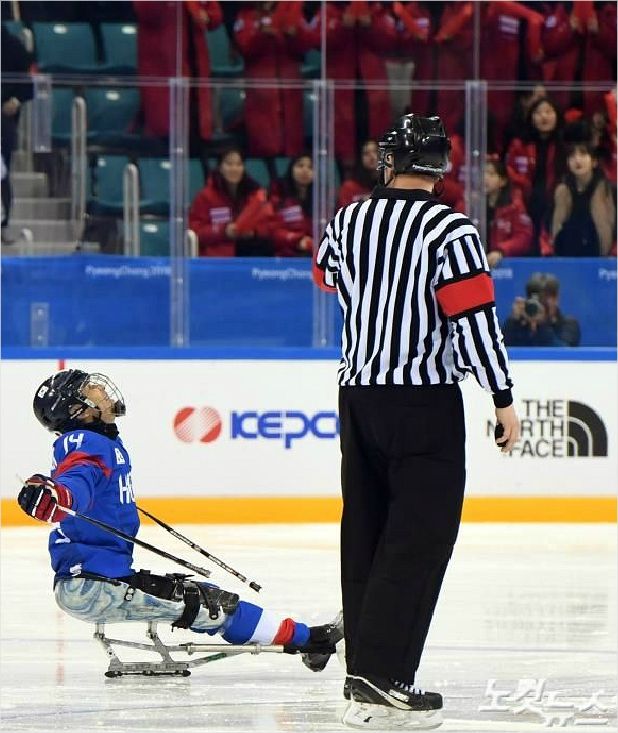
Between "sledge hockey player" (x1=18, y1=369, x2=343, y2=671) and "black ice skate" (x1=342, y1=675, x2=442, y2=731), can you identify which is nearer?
"black ice skate" (x1=342, y1=675, x2=442, y2=731)

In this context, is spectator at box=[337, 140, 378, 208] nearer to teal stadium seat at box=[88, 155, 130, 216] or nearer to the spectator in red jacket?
the spectator in red jacket

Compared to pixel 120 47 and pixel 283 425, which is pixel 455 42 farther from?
pixel 283 425

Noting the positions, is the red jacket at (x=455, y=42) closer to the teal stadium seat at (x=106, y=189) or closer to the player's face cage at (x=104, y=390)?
the teal stadium seat at (x=106, y=189)

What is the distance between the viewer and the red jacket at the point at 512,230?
892cm

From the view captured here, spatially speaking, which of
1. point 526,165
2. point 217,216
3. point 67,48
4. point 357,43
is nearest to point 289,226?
point 217,216

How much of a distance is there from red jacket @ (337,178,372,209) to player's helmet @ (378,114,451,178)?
4.82 metres

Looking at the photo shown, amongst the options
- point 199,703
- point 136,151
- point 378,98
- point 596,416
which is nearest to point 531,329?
point 596,416

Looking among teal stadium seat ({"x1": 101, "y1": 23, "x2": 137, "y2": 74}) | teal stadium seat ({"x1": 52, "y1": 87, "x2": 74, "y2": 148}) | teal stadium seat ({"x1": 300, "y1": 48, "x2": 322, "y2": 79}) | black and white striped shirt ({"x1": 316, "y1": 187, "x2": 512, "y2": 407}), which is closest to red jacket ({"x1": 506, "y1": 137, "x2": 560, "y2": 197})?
teal stadium seat ({"x1": 300, "y1": 48, "x2": 322, "y2": 79})

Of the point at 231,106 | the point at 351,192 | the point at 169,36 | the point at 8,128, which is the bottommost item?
the point at 351,192

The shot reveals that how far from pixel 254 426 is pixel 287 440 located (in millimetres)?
175

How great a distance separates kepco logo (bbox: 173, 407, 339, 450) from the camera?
27.9 feet

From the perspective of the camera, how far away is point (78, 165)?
8.90m

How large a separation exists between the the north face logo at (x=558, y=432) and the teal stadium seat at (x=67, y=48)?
344cm

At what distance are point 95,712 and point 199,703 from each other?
0.28 meters
